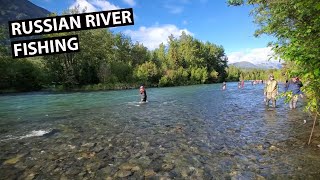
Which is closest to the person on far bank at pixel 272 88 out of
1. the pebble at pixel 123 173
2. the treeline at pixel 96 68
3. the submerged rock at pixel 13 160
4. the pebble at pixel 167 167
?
the pebble at pixel 167 167

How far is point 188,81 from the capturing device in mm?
113562

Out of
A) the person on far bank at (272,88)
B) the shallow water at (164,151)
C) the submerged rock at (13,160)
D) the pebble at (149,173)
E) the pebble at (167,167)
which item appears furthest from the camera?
the person on far bank at (272,88)

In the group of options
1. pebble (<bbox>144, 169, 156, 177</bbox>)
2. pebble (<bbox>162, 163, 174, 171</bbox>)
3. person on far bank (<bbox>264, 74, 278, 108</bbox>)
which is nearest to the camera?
pebble (<bbox>144, 169, 156, 177</bbox>)

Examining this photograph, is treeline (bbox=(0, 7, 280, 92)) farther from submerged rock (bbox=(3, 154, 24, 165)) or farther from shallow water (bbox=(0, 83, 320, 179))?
submerged rock (bbox=(3, 154, 24, 165))

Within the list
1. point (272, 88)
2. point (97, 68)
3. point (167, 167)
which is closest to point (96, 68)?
point (97, 68)

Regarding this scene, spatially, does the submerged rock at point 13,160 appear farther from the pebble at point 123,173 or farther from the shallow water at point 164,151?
the pebble at point 123,173

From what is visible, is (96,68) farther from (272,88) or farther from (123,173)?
(123,173)

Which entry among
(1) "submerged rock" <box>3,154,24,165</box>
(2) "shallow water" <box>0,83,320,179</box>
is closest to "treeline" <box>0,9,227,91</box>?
(2) "shallow water" <box>0,83,320,179</box>

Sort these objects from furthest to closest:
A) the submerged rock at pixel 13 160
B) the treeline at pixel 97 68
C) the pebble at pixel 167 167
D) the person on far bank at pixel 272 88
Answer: the treeline at pixel 97 68, the person on far bank at pixel 272 88, the submerged rock at pixel 13 160, the pebble at pixel 167 167

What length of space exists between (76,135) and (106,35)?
98.8 metres

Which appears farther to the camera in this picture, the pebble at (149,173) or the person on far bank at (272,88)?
the person on far bank at (272,88)

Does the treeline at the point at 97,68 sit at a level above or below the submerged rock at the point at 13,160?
above

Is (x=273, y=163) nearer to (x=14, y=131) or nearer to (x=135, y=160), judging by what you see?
(x=135, y=160)

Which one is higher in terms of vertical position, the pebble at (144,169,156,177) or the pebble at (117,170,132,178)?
the pebble at (144,169,156,177)
